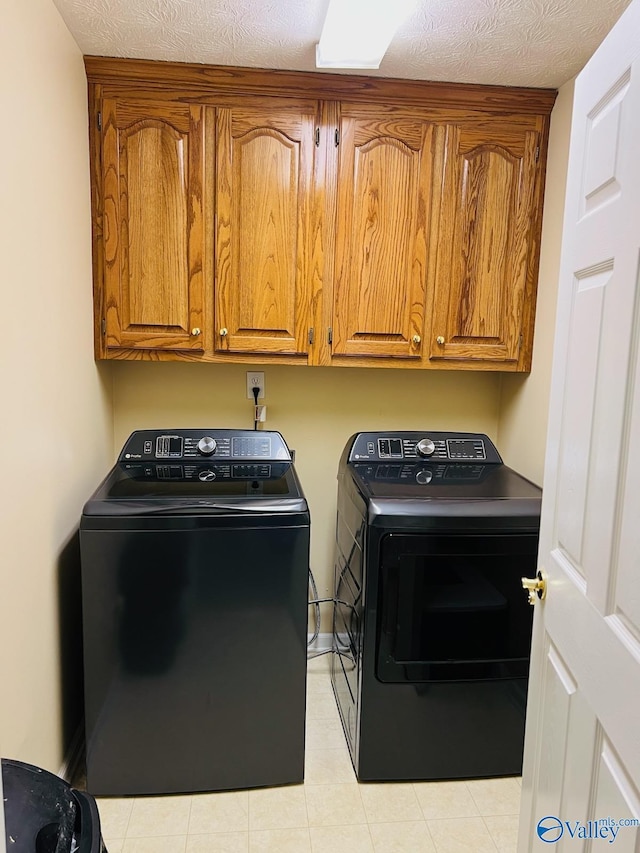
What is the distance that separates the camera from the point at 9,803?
1001mm

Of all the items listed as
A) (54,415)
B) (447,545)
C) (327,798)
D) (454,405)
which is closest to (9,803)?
(54,415)

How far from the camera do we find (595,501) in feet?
3.35

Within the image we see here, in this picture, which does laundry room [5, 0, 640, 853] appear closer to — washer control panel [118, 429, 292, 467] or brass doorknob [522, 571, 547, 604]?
washer control panel [118, 429, 292, 467]


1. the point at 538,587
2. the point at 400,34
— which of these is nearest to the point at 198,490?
the point at 538,587

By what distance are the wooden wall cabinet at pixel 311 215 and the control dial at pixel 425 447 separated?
1.00ft

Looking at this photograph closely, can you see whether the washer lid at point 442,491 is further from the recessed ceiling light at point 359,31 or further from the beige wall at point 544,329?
the recessed ceiling light at point 359,31

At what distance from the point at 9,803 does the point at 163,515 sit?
0.80 m

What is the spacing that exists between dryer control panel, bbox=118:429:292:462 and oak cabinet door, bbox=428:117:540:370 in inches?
28.6

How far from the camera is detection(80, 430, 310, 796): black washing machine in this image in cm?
170

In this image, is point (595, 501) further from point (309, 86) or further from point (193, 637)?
point (309, 86)

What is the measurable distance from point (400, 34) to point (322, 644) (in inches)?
93.5

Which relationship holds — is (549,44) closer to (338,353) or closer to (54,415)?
(338,353)

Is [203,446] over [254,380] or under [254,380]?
under

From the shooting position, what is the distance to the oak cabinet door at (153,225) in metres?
2.03
